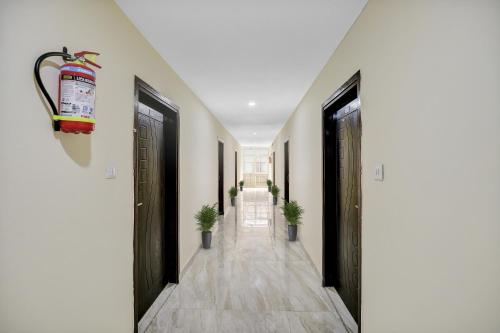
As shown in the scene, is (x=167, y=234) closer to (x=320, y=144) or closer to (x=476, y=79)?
(x=320, y=144)

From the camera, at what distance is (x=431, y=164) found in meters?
1.06

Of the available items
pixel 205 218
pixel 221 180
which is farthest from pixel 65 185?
pixel 221 180

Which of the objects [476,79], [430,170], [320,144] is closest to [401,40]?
[476,79]

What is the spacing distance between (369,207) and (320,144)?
1.43 m

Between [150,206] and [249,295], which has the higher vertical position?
[150,206]

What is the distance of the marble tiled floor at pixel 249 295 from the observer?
2.18m

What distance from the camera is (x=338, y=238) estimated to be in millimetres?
2742

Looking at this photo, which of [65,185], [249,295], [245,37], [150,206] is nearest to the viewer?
[65,185]

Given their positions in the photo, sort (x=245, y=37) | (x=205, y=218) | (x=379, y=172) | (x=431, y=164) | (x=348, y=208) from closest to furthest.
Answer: (x=431, y=164) → (x=379, y=172) → (x=245, y=37) → (x=348, y=208) → (x=205, y=218)

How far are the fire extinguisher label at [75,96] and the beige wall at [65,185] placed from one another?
9 centimetres

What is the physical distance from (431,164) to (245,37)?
68.5 inches

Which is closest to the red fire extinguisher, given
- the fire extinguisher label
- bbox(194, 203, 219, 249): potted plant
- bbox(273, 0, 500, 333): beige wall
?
the fire extinguisher label

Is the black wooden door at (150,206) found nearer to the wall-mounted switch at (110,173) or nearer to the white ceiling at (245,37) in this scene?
the wall-mounted switch at (110,173)

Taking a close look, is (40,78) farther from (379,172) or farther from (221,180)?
(221,180)
